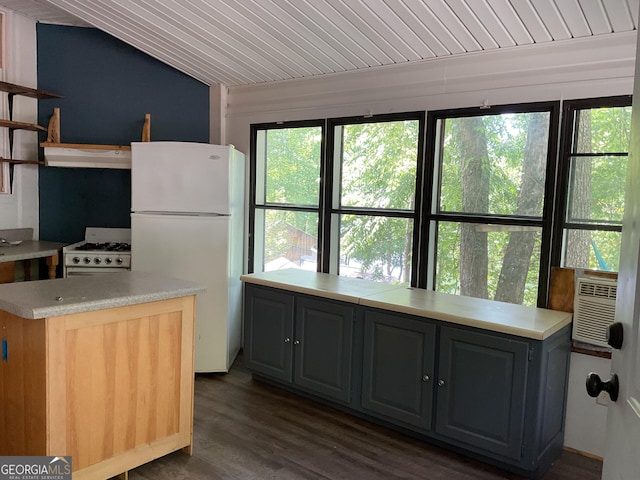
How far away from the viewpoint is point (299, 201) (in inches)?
169

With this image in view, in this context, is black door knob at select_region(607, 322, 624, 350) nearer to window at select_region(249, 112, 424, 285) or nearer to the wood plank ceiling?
the wood plank ceiling

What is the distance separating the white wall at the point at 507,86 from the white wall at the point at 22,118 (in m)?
2.11

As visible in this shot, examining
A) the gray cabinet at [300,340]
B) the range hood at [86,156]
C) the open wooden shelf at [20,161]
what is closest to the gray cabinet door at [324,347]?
the gray cabinet at [300,340]

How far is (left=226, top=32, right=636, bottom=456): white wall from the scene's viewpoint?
2.79 m

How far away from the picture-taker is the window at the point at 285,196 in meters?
4.18

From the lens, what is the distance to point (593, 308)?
2.84 meters

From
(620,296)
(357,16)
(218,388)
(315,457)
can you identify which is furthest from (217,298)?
(620,296)

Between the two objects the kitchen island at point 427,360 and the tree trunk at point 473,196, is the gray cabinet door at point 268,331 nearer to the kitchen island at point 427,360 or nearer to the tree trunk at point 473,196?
the kitchen island at point 427,360

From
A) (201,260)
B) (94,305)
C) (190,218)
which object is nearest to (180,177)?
(190,218)

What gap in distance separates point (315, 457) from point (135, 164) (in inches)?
92.3

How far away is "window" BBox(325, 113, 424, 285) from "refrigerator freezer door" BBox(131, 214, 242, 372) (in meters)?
0.81

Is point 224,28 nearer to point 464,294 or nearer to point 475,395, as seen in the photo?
point 464,294

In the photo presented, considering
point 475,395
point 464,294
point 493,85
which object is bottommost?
point 475,395

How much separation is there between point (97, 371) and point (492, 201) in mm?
2414
